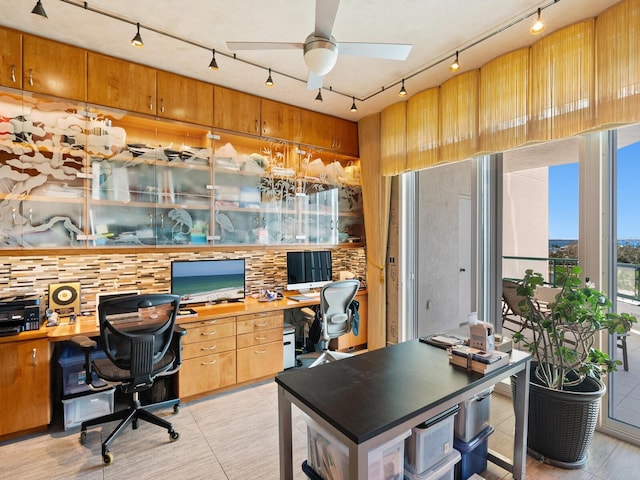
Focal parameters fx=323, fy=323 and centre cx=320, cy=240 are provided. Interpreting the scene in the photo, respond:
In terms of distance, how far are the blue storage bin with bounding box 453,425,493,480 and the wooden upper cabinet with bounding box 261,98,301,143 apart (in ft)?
10.5

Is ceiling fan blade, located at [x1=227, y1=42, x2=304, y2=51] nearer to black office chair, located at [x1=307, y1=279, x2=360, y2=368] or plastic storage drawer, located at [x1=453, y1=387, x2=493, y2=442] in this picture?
black office chair, located at [x1=307, y1=279, x2=360, y2=368]

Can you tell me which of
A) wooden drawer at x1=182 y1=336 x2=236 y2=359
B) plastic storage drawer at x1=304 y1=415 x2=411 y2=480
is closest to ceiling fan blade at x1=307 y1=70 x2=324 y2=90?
plastic storage drawer at x1=304 y1=415 x2=411 y2=480

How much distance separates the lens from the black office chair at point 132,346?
2.16m

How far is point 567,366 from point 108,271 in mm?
3750

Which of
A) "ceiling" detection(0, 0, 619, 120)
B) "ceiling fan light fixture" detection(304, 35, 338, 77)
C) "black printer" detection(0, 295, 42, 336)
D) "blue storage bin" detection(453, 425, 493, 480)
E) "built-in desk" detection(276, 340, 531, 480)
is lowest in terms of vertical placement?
"blue storage bin" detection(453, 425, 493, 480)

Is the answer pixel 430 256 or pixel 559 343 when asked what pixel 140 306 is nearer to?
pixel 559 343

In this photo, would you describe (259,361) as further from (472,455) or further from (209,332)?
(472,455)

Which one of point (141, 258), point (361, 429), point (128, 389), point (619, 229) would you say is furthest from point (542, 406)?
point (141, 258)

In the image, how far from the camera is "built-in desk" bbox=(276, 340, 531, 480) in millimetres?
1193

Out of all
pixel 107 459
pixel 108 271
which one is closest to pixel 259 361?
pixel 107 459

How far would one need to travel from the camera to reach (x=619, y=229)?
2359mm

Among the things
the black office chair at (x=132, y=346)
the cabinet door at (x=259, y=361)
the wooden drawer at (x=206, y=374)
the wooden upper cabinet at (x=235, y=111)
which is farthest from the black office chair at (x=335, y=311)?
the wooden upper cabinet at (x=235, y=111)

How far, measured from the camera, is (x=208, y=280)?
10.7ft

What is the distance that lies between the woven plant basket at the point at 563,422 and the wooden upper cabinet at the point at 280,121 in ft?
10.2
